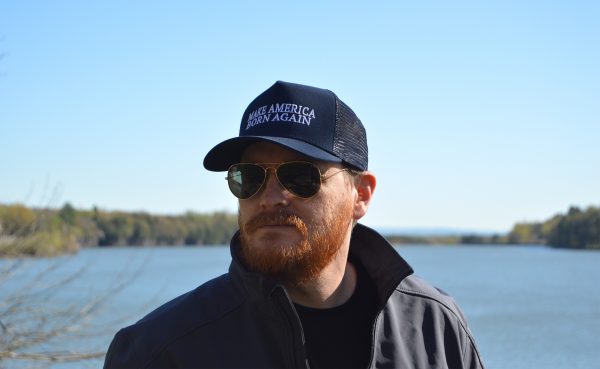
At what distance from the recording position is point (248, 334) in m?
2.18

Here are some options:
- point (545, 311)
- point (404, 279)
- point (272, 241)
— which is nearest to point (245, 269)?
point (272, 241)

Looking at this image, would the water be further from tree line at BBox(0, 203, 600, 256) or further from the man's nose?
the man's nose

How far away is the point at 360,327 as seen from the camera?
7.85 ft

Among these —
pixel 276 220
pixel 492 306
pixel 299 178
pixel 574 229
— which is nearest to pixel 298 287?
pixel 276 220

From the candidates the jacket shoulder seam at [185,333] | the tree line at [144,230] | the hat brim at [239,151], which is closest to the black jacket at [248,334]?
the jacket shoulder seam at [185,333]

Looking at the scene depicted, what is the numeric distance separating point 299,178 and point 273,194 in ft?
0.29

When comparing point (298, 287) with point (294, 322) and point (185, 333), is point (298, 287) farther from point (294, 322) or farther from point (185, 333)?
point (185, 333)

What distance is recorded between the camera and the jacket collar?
86.4 inches

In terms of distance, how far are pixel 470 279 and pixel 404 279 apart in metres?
45.6

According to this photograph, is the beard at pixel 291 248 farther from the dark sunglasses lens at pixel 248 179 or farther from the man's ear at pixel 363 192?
the man's ear at pixel 363 192

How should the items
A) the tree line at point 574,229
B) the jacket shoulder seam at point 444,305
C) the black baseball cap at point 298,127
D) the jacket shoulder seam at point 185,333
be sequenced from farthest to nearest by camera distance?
1. the tree line at point 574,229
2. the jacket shoulder seam at point 444,305
3. the black baseball cap at point 298,127
4. the jacket shoulder seam at point 185,333

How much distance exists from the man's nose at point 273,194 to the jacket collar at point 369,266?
0.17 metres

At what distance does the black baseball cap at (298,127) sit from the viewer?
234 centimetres

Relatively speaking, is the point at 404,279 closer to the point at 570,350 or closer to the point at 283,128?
the point at 283,128
